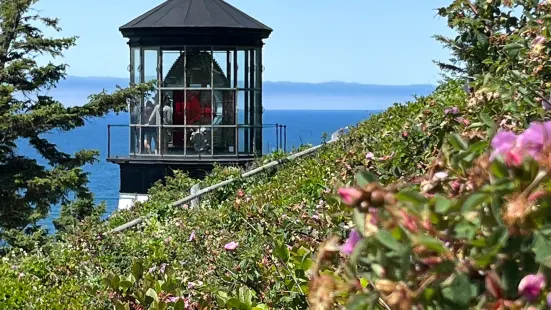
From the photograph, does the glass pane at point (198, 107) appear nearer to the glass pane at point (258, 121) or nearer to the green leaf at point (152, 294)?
the glass pane at point (258, 121)

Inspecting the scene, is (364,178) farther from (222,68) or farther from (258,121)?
(258,121)

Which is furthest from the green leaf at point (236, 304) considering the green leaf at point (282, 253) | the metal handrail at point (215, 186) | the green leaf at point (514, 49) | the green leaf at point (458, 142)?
the metal handrail at point (215, 186)

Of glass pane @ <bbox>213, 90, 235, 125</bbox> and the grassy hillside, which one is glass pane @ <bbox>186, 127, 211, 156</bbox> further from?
the grassy hillside

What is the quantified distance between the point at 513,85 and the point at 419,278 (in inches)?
82.0

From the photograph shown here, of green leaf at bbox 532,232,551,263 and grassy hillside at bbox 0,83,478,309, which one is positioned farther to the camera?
grassy hillside at bbox 0,83,478,309

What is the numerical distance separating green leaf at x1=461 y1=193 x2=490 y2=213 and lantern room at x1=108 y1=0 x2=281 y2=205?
55.4ft

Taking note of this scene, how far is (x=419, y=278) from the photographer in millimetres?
1154

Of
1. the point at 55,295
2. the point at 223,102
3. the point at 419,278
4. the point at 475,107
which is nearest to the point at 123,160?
the point at 223,102

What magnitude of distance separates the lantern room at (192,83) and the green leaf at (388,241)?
1689 centimetres

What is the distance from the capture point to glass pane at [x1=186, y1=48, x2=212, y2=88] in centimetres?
1805

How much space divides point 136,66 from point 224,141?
225cm

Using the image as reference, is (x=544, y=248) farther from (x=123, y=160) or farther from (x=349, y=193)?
(x=123, y=160)

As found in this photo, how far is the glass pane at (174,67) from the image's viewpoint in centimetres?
1814

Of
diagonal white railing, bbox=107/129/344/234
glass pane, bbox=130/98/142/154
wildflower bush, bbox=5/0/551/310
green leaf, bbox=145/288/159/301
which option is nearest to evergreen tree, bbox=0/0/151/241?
glass pane, bbox=130/98/142/154
